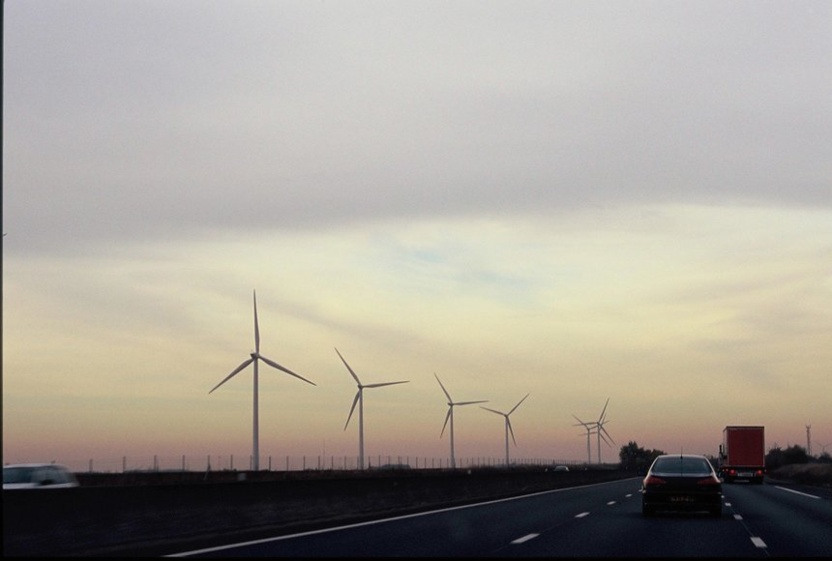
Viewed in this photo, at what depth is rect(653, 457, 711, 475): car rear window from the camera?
28359 millimetres

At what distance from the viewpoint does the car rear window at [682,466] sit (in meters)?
28.4

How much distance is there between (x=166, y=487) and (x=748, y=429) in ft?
172

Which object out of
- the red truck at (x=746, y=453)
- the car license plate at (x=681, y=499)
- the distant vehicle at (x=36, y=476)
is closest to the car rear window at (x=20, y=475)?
the distant vehicle at (x=36, y=476)

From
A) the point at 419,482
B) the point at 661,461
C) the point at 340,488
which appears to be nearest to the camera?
the point at 340,488

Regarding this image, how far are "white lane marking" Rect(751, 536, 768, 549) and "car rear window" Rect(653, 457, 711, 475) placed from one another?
7.39 meters

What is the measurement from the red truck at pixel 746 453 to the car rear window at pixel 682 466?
126ft

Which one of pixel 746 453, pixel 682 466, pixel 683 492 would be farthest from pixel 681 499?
pixel 746 453

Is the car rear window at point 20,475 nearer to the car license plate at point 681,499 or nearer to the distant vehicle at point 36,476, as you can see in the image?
the distant vehicle at point 36,476

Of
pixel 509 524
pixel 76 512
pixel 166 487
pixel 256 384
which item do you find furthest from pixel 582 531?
pixel 256 384

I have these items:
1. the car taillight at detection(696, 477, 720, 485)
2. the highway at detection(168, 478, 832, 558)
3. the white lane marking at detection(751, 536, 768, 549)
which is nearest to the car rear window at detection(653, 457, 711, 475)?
the car taillight at detection(696, 477, 720, 485)

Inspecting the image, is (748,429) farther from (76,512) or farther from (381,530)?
(76,512)

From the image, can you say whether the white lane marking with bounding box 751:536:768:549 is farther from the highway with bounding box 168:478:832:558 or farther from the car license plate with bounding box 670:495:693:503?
the car license plate with bounding box 670:495:693:503

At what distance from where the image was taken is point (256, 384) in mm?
58906

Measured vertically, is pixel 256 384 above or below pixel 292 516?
above
